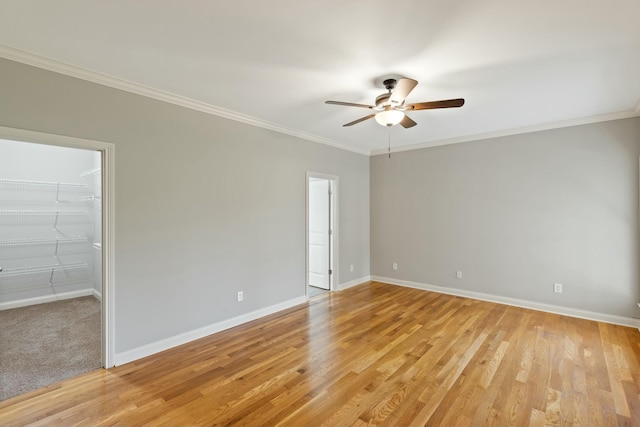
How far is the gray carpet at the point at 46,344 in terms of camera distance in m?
2.58

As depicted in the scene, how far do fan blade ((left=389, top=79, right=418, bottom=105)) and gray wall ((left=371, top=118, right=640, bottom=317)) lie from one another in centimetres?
284

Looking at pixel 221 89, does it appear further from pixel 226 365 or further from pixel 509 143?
pixel 509 143

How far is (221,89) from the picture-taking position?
9.87 ft

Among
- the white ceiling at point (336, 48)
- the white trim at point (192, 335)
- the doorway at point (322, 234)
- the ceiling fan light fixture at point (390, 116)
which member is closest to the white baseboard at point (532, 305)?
the doorway at point (322, 234)

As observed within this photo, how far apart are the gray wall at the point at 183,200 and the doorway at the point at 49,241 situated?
119 cm

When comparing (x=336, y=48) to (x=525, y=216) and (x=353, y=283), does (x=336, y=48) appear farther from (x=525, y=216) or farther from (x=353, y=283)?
(x=353, y=283)

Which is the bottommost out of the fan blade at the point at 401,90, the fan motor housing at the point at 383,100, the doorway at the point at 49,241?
the doorway at the point at 49,241

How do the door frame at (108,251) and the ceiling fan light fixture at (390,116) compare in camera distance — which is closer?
the door frame at (108,251)

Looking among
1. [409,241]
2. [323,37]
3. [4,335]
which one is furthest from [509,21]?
[4,335]

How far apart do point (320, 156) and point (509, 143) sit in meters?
2.87

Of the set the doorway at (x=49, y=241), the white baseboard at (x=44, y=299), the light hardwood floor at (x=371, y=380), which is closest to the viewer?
the light hardwood floor at (x=371, y=380)

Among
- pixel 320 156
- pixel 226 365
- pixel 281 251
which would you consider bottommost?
pixel 226 365

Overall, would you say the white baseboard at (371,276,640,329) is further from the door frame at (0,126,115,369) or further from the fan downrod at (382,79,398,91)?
the door frame at (0,126,115,369)

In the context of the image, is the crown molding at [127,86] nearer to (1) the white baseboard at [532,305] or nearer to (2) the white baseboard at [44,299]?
(1) the white baseboard at [532,305]
